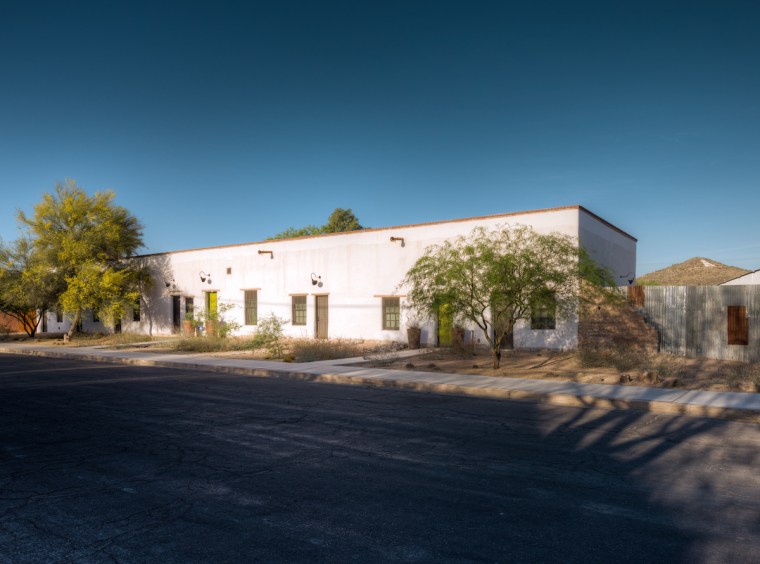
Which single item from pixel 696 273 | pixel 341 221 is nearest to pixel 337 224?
pixel 341 221

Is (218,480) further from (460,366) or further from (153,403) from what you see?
(460,366)

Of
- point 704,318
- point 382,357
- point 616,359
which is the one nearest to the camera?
point 616,359

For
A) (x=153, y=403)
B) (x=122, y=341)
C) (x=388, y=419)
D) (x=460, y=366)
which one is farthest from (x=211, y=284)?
(x=388, y=419)

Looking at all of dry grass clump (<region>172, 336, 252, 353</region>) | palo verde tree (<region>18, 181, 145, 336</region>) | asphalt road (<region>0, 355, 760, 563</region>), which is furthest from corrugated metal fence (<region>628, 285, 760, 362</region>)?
palo verde tree (<region>18, 181, 145, 336</region>)

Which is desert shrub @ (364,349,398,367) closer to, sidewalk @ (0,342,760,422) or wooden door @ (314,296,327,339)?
sidewalk @ (0,342,760,422)

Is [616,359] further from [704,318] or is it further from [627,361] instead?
[704,318]

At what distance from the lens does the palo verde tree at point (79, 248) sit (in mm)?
31859

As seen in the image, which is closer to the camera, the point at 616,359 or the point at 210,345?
the point at 616,359

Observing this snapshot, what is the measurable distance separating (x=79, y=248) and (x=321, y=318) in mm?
14931

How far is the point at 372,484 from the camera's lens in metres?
6.03

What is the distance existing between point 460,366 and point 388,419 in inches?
313

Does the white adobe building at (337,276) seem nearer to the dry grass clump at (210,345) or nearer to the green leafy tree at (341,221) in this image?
the dry grass clump at (210,345)

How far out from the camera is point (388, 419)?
32.1 feet

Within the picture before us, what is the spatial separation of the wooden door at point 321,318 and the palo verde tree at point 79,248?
41.0 ft
